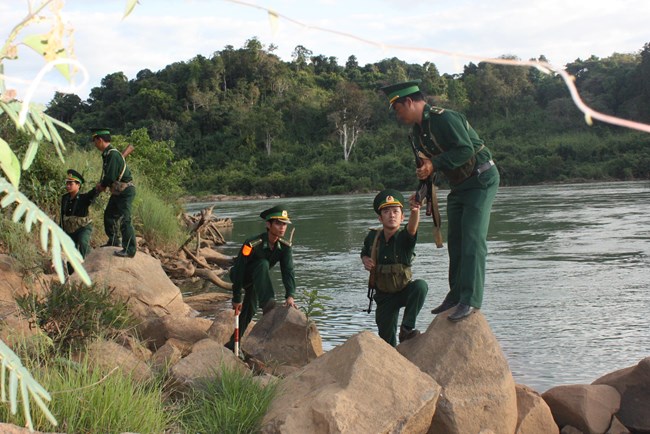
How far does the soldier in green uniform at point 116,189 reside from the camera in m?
10.8

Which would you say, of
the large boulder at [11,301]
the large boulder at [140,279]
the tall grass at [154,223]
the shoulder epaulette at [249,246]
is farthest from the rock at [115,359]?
the tall grass at [154,223]

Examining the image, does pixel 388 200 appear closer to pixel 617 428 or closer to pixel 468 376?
pixel 468 376

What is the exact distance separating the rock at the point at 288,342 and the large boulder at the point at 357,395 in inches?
77.9

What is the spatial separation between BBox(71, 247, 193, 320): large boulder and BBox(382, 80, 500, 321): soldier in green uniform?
4.27m

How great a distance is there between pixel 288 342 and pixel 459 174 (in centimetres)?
238

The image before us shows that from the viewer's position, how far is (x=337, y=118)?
8506 centimetres

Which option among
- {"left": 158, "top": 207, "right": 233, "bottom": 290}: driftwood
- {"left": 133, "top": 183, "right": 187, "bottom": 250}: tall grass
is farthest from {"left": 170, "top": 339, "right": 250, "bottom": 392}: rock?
{"left": 133, "top": 183, "right": 187, "bottom": 250}: tall grass

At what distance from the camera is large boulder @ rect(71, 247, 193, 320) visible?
9.62m

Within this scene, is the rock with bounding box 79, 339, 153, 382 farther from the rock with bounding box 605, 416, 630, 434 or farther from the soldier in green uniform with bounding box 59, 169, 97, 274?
the soldier in green uniform with bounding box 59, 169, 97, 274

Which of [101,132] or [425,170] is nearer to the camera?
[425,170]

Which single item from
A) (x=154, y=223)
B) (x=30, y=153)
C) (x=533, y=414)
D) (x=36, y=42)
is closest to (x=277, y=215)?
(x=533, y=414)

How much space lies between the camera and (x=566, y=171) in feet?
206

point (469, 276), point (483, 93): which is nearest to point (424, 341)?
point (469, 276)

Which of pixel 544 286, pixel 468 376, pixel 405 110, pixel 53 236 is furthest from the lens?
pixel 544 286
